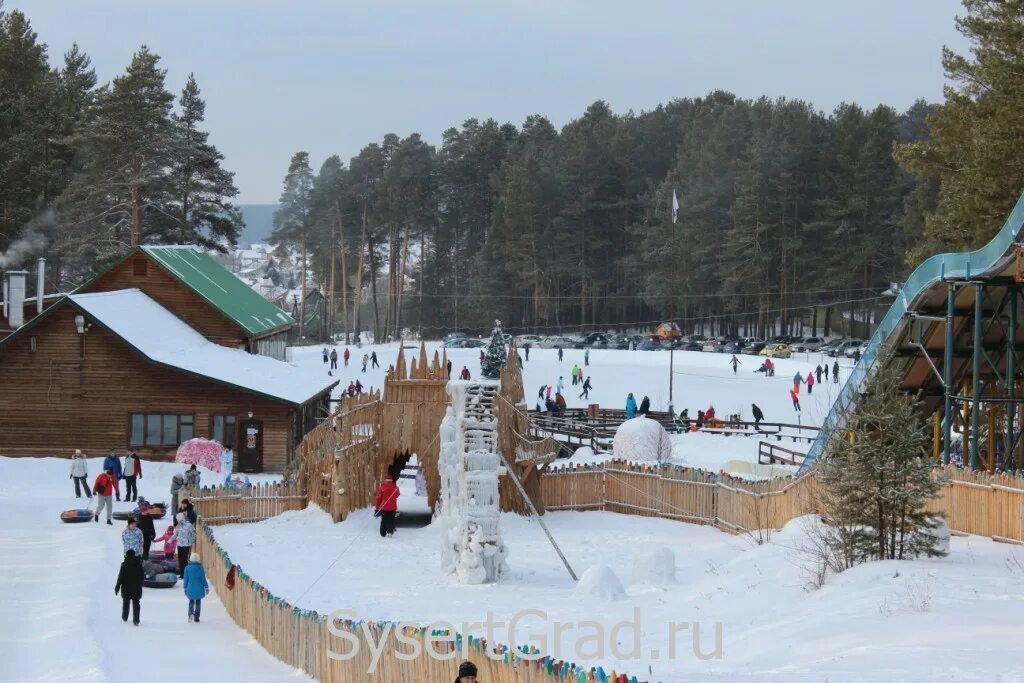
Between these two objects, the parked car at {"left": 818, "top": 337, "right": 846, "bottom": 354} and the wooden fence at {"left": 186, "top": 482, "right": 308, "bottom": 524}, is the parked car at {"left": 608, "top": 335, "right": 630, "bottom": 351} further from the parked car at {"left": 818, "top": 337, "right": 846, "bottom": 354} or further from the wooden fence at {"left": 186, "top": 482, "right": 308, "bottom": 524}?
the wooden fence at {"left": 186, "top": 482, "right": 308, "bottom": 524}

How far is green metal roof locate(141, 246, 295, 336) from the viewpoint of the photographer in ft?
148

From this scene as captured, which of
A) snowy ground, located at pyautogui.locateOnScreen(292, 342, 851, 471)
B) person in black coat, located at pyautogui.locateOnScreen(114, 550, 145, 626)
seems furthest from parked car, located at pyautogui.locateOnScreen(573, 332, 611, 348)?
person in black coat, located at pyautogui.locateOnScreen(114, 550, 145, 626)

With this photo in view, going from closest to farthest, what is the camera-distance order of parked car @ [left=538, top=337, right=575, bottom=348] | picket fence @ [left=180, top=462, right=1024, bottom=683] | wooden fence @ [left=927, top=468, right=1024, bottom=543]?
1. picket fence @ [left=180, top=462, right=1024, bottom=683]
2. wooden fence @ [left=927, top=468, right=1024, bottom=543]
3. parked car @ [left=538, top=337, right=575, bottom=348]

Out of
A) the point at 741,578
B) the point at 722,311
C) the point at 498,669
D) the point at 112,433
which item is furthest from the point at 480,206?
the point at 498,669

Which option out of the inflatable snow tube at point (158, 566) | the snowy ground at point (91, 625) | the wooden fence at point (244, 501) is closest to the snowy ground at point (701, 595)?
the wooden fence at point (244, 501)

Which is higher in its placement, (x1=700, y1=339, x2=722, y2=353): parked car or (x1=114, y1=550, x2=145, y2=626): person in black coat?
(x1=700, y1=339, x2=722, y2=353): parked car

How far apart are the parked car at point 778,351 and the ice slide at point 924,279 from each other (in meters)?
44.6

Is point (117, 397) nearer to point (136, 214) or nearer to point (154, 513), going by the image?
point (154, 513)

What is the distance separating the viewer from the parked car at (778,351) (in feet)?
245

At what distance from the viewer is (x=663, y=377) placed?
67.8m

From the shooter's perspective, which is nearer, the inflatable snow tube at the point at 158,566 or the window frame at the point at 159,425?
the inflatable snow tube at the point at 158,566

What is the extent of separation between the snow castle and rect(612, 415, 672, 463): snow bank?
41.7ft

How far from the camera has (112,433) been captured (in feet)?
131

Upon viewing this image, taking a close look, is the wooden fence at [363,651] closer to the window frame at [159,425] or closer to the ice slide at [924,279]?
the ice slide at [924,279]
